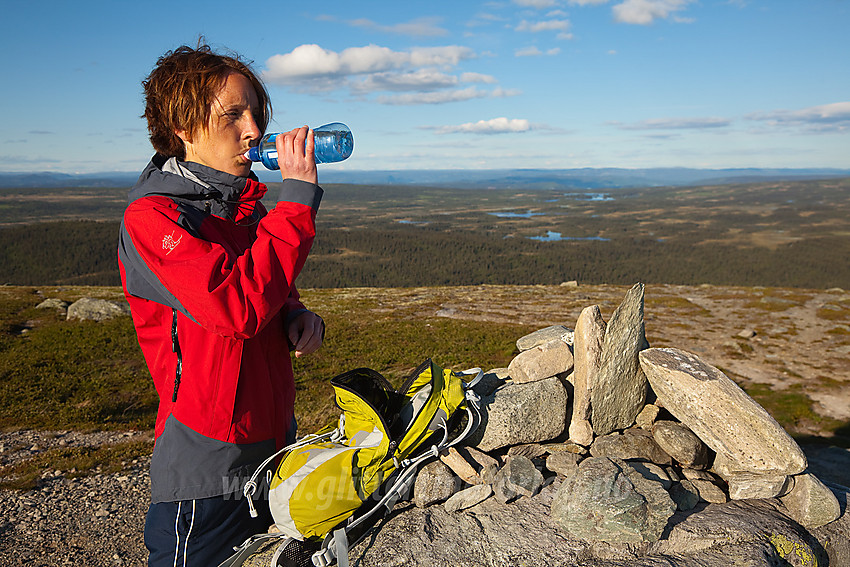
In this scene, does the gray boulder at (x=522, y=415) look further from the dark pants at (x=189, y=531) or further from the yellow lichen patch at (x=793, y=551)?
the dark pants at (x=189, y=531)

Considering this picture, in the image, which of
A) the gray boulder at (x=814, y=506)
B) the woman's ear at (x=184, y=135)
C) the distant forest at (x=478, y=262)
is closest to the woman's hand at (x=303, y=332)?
the woman's ear at (x=184, y=135)

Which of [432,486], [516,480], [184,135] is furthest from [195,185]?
[516,480]

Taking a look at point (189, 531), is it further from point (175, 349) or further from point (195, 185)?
point (195, 185)

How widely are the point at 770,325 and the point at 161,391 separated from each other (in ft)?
117

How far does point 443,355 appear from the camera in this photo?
22.0m

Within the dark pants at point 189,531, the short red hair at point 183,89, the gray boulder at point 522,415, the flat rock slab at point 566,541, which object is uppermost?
the short red hair at point 183,89

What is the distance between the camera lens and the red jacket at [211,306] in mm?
2188

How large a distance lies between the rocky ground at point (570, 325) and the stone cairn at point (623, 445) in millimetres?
5594

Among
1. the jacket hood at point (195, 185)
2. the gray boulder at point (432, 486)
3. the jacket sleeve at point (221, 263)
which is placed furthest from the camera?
the gray boulder at point (432, 486)

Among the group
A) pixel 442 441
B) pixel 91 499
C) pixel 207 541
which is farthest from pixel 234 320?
pixel 91 499

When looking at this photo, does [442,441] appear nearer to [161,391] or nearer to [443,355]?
[161,391]

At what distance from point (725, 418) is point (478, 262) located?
507ft

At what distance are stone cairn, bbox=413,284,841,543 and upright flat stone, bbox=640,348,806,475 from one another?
0.01 metres

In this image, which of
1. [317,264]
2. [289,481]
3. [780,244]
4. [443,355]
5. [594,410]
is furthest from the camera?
[780,244]
